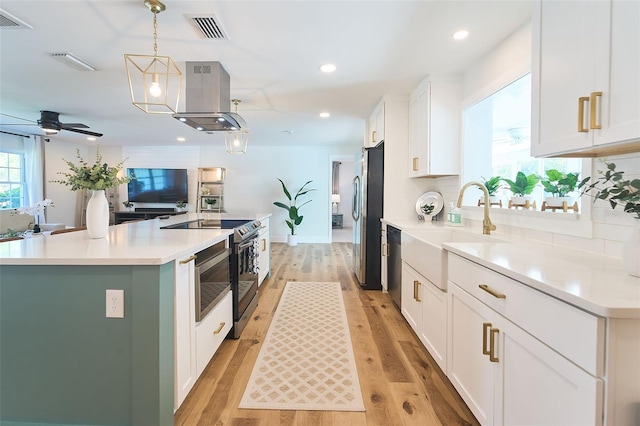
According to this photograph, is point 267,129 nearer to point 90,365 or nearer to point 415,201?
point 415,201

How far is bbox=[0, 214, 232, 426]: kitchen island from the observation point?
4.56ft

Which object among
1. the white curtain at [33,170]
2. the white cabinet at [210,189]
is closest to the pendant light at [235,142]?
the white cabinet at [210,189]

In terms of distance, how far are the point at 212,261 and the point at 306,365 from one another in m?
0.94

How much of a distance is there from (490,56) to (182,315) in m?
2.92

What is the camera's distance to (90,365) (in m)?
1.42

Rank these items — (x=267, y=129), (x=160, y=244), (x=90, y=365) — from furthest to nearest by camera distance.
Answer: (x=267, y=129) → (x=160, y=244) → (x=90, y=365)

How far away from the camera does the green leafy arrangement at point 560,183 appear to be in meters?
1.78

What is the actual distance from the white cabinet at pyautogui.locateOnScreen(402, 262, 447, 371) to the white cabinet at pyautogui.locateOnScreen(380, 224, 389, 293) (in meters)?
0.79

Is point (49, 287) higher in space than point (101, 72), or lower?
lower

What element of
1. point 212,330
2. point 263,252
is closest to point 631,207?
point 212,330

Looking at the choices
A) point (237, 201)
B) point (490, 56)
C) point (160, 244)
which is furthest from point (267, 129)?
point (160, 244)

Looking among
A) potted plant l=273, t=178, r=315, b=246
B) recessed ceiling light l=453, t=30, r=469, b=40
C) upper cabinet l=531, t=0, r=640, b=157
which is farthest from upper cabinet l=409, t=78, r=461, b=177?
potted plant l=273, t=178, r=315, b=246

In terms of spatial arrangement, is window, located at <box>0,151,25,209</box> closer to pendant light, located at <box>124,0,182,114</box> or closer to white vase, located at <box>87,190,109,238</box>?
pendant light, located at <box>124,0,182,114</box>

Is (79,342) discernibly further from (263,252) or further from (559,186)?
(559,186)
